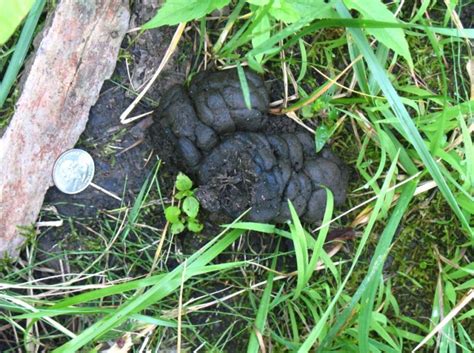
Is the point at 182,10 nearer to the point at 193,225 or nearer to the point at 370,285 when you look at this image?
the point at 193,225

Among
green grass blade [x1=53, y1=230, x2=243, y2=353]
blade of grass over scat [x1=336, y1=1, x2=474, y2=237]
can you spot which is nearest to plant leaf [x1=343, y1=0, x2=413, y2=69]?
blade of grass over scat [x1=336, y1=1, x2=474, y2=237]

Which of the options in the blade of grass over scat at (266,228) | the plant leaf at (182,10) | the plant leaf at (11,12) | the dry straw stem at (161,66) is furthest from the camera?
the dry straw stem at (161,66)

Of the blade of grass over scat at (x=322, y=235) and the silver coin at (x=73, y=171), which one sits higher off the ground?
the silver coin at (x=73, y=171)

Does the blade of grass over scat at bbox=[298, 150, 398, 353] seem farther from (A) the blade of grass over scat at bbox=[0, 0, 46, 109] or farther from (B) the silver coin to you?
(A) the blade of grass over scat at bbox=[0, 0, 46, 109]

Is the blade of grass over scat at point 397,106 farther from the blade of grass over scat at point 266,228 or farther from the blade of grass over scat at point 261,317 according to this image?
the blade of grass over scat at point 261,317

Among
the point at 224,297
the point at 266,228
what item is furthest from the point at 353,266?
the point at 224,297

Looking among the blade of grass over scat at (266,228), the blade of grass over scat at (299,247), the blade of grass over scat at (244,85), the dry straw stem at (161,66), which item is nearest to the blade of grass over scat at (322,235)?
the blade of grass over scat at (299,247)
